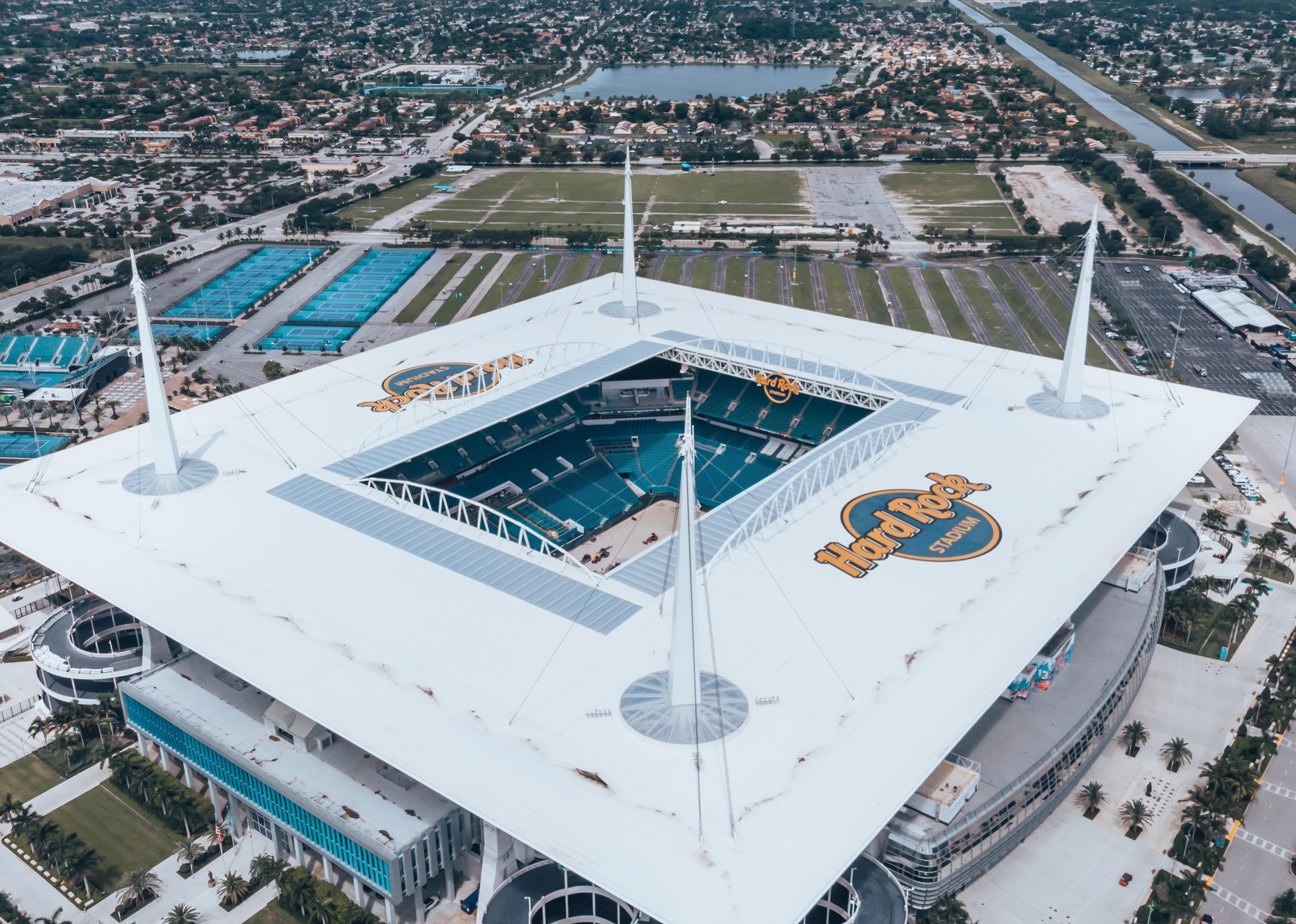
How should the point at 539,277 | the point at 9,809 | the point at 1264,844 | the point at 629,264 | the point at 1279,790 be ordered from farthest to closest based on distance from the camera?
the point at 539,277
the point at 629,264
the point at 1279,790
the point at 9,809
the point at 1264,844

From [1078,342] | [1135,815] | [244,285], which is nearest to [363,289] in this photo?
[244,285]

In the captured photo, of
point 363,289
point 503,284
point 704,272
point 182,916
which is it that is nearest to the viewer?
point 182,916

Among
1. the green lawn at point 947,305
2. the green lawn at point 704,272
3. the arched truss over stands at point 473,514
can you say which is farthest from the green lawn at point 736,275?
the arched truss over stands at point 473,514

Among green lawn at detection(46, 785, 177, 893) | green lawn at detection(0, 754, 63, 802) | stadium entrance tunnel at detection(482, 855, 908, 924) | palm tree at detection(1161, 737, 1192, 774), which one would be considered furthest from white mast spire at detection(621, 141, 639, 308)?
green lawn at detection(0, 754, 63, 802)

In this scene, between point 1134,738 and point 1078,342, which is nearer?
point 1134,738

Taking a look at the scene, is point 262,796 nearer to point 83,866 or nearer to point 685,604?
point 83,866

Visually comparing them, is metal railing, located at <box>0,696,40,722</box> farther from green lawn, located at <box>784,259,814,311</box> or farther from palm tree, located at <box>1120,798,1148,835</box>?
green lawn, located at <box>784,259,814,311</box>
